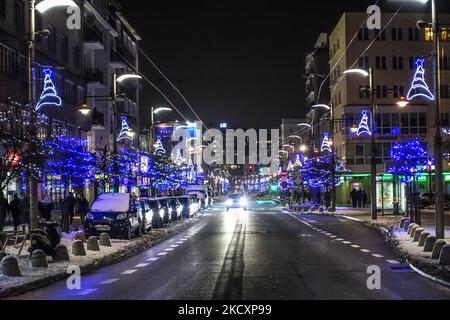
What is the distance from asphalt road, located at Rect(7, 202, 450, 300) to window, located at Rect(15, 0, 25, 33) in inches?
761

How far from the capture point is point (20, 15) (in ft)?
131

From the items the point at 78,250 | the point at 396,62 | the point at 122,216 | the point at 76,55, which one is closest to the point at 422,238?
the point at 78,250

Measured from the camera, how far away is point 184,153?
116688mm

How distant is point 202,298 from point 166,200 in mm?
29015

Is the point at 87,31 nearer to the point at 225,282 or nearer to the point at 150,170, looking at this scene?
the point at 150,170

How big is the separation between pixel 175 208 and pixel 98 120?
56.5 feet

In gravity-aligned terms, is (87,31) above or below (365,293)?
above

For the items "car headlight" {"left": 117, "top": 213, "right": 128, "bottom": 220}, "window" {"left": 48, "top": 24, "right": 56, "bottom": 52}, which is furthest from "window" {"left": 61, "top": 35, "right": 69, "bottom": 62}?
"car headlight" {"left": 117, "top": 213, "right": 128, "bottom": 220}

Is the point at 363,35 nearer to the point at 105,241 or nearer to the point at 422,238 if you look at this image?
the point at 422,238

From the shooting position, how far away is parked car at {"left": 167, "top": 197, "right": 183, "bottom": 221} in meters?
Answer: 42.9

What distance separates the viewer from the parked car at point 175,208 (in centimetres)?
4292

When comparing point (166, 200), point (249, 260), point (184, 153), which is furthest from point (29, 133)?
point (184, 153)

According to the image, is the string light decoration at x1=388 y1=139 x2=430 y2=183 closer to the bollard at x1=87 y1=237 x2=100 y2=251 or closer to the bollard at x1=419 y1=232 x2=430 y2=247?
the bollard at x1=419 y1=232 x2=430 y2=247

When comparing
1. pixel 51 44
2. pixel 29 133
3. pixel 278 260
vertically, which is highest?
pixel 51 44
